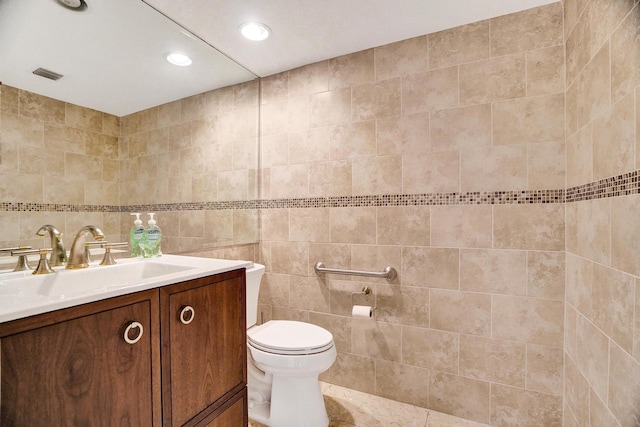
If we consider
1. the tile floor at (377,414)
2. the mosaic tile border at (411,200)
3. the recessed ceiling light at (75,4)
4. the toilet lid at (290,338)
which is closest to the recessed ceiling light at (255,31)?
the recessed ceiling light at (75,4)

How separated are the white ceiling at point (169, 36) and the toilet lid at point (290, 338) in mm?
1361

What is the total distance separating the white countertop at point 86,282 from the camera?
0.77 m

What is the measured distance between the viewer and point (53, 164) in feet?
4.19

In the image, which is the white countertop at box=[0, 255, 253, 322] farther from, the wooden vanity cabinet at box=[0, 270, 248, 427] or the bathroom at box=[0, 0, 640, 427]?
the bathroom at box=[0, 0, 640, 427]

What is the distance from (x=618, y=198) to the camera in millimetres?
1013

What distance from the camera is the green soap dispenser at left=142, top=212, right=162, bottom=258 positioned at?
1.52 metres

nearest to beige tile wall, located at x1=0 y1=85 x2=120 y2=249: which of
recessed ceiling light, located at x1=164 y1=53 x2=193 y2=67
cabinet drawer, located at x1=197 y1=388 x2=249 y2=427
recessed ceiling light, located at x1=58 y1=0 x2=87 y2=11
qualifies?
recessed ceiling light, located at x1=58 y1=0 x2=87 y2=11

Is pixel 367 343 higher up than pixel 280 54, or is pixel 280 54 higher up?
pixel 280 54

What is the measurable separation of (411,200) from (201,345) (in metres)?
1.33

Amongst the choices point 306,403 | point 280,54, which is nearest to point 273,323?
point 306,403

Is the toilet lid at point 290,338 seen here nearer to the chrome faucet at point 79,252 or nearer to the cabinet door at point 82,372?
the cabinet door at point 82,372

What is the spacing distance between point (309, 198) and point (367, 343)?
1026 mm

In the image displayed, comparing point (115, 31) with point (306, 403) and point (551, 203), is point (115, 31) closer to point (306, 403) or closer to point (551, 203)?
point (306, 403)

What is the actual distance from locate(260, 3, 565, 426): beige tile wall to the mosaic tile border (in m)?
0.04
